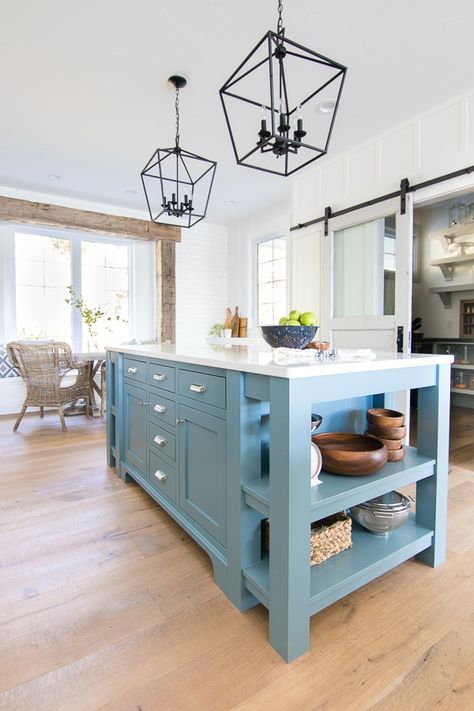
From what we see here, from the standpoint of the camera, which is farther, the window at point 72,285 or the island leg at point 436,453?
the window at point 72,285

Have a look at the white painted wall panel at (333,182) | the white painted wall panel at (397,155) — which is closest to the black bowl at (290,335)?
the white painted wall panel at (397,155)

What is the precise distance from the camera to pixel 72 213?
4840 millimetres

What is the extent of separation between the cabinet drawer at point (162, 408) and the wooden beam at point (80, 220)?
3.71 meters

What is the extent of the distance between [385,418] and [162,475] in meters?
1.13

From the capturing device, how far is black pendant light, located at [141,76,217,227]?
8.74 feet

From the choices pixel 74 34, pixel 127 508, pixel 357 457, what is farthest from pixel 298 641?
pixel 74 34

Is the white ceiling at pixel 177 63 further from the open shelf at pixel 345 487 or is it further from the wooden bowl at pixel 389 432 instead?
the open shelf at pixel 345 487

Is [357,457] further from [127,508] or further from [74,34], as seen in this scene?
[74,34]

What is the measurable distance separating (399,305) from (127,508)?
2662mm

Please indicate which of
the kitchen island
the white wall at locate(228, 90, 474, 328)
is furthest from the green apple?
the white wall at locate(228, 90, 474, 328)

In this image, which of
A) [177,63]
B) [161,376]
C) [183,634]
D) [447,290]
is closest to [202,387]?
[161,376]

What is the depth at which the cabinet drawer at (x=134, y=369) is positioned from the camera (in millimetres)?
2224

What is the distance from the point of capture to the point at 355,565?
54.1 inches

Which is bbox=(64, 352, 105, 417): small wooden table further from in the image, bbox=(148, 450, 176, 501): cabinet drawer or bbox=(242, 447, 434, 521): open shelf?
bbox=(242, 447, 434, 521): open shelf
